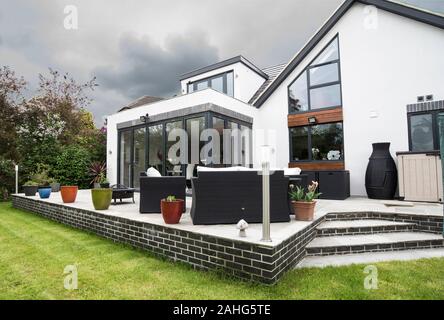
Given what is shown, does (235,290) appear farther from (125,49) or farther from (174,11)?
(125,49)

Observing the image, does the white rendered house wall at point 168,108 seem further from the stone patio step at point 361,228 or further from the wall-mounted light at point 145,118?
the stone patio step at point 361,228

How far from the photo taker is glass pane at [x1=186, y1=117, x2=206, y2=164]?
7.91m

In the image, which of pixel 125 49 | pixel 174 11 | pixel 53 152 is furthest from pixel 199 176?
pixel 53 152

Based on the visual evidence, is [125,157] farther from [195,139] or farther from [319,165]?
[319,165]

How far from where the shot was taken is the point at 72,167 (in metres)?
12.1

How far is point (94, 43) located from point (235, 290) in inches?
334

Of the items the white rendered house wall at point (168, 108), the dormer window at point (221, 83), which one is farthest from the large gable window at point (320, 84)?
the dormer window at point (221, 83)

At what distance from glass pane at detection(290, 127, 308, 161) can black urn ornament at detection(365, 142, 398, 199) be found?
2.28 meters

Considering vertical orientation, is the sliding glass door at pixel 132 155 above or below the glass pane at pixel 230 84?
below

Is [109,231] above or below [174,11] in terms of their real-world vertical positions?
below

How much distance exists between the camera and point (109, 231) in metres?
4.36

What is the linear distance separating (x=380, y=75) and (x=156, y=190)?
7.41 m

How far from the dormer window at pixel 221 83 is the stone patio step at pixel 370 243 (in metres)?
8.22

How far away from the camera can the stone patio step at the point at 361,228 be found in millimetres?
4000
